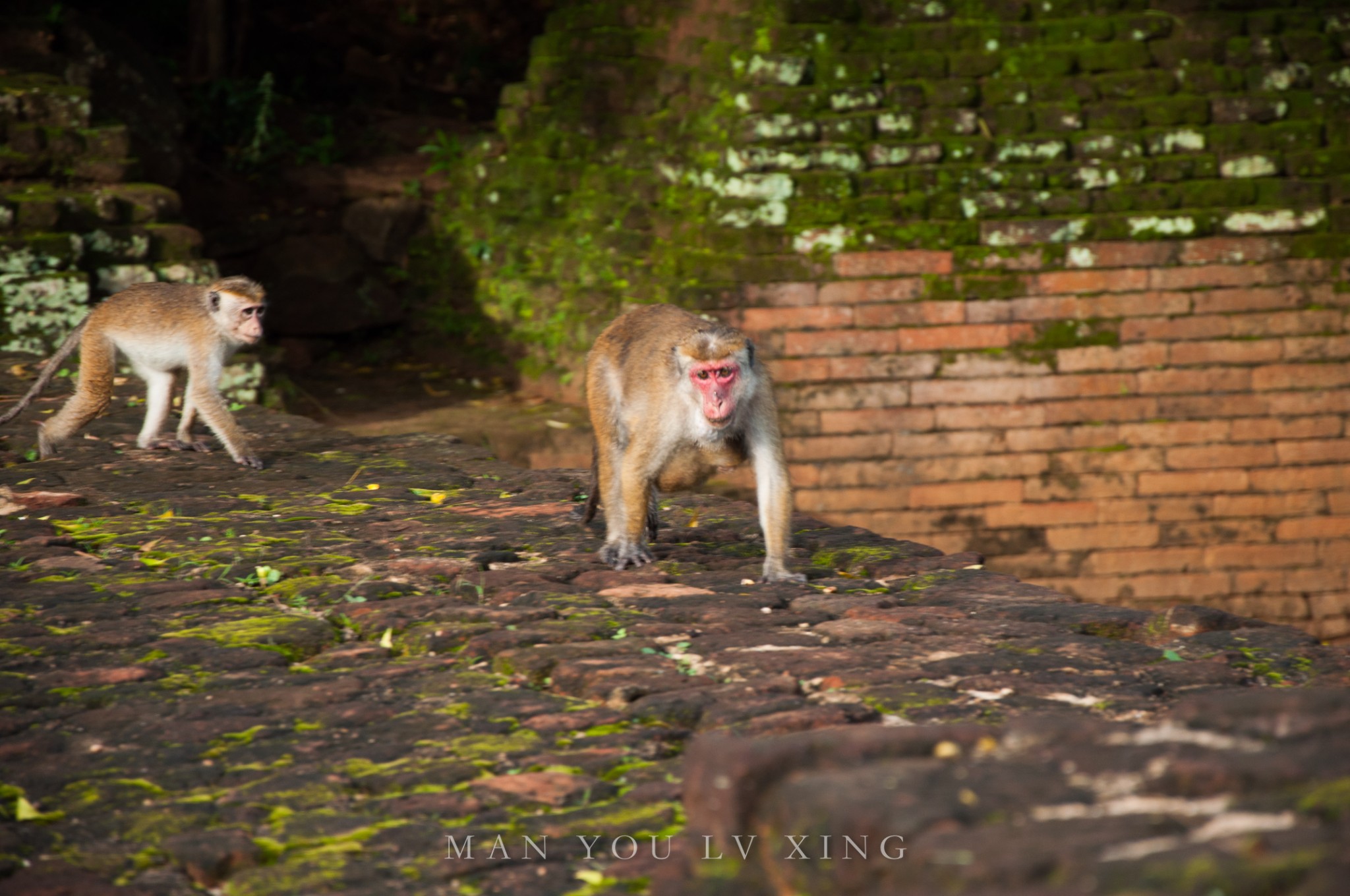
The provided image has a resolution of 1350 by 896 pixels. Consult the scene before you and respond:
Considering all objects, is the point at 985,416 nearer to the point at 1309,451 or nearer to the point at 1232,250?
the point at 1232,250

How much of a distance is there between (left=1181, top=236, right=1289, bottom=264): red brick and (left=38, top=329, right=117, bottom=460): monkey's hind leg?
19.5 ft

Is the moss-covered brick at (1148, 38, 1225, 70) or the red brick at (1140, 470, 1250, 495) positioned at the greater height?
the moss-covered brick at (1148, 38, 1225, 70)

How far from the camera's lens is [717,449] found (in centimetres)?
516

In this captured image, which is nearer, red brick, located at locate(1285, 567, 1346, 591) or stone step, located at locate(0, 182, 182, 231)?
red brick, located at locate(1285, 567, 1346, 591)

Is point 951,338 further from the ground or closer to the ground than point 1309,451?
further from the ground

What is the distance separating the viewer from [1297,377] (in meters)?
8.35

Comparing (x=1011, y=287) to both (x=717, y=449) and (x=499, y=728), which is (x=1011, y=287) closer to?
(x=717, y=449)

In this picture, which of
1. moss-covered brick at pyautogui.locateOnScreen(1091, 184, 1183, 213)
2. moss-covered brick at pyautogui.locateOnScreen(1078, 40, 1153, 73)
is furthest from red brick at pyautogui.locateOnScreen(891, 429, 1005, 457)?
moss-covered brick at pyautogui.locateOnScreen(1078, 40, 1153, 73)

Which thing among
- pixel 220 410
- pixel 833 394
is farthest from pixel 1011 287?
pixel 220 410

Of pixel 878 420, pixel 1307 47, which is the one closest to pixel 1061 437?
pixel 878 420

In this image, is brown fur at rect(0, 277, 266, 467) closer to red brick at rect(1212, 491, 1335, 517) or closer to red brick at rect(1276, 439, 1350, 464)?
red brick at rect(1212, 491, 1335, 517)

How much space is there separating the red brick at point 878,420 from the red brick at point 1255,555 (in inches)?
72.8

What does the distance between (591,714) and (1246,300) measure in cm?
606

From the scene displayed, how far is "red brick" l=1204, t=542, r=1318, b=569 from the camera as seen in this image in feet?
27.4
